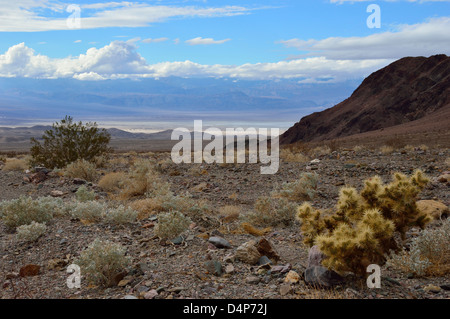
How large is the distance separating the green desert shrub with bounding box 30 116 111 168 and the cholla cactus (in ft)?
44.4

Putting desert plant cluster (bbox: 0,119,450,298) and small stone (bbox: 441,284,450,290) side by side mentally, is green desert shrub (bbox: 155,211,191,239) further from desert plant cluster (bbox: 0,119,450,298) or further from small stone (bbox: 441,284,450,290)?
small stone (bbox: 441,284,450,290)

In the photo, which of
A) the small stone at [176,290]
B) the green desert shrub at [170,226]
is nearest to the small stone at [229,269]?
the small stone at [176,290]

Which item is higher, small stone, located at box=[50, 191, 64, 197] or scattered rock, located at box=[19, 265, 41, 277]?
small stone, located at box=[50, 191, 64, 197]

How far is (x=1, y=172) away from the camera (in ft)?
50.3

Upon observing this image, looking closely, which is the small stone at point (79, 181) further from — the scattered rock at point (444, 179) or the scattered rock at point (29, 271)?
the scattered rock at point (444, 179)

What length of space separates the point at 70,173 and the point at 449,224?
37.1ft

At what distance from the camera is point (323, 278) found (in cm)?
418

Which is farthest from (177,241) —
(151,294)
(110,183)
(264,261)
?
(110,183)

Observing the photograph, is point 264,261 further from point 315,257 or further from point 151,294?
point 151,294

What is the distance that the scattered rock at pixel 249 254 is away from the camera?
5059mm

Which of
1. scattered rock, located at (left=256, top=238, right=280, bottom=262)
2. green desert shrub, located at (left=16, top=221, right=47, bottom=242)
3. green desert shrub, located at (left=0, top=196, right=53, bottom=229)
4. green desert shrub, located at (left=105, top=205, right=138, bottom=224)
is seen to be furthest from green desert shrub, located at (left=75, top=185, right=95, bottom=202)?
scattered rock, located at (left=256, top=238, right=280, bottom=262)

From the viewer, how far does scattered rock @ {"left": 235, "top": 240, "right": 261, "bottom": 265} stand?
5.06m
